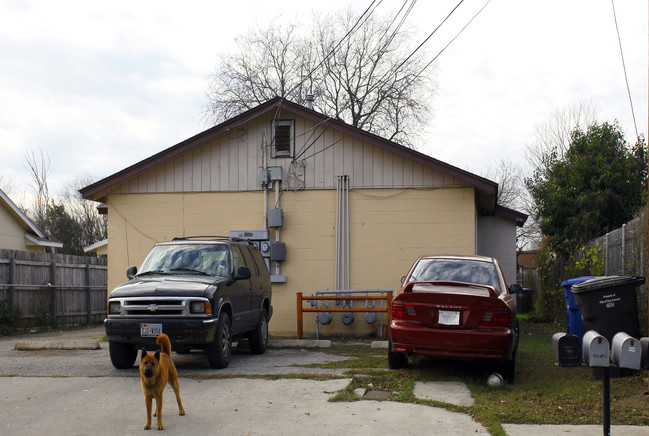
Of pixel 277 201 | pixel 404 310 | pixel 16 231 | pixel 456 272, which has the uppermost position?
pixel 277 201

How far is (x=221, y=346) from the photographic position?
9.55 meters

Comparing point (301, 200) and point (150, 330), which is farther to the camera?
point (301, 200)

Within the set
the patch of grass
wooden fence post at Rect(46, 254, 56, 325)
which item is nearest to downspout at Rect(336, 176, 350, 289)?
the patch of grass

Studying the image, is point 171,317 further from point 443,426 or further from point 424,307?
point 443,426

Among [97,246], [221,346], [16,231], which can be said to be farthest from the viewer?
[97,246]

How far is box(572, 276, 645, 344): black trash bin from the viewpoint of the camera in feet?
28.8

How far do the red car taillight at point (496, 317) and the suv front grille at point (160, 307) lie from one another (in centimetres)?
375

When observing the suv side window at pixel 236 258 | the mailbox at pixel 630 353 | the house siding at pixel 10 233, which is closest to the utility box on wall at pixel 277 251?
the suv side window at pixel 236 258

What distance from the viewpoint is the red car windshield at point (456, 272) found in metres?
9.42

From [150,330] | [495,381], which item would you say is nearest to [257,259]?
[150,330]

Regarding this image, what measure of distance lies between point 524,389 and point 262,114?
8812 millimetres

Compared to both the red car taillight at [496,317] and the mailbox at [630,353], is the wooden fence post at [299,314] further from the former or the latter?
the mailbox at [630,353]

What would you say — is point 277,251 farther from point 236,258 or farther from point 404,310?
point 404,310

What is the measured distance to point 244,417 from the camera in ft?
22.5
